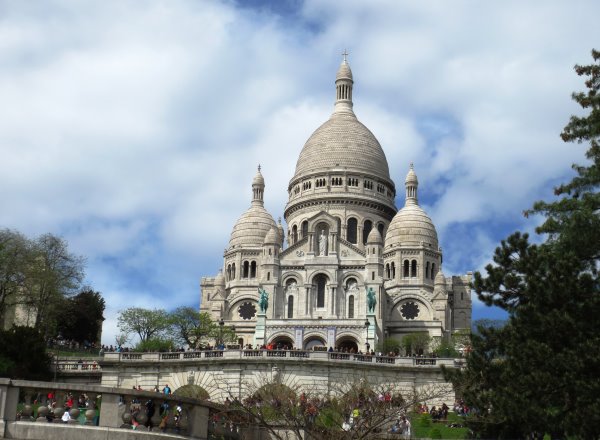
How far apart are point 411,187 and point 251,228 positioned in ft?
55.4

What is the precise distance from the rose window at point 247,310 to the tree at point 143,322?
21.6 metres

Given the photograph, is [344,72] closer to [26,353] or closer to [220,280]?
[220,280]

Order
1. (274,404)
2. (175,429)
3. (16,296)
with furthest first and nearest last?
(16,296)
(274,404)
(175,429)

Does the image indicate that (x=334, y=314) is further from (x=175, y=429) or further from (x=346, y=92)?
(x=175, y=429)

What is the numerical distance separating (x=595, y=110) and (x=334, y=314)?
211 feet

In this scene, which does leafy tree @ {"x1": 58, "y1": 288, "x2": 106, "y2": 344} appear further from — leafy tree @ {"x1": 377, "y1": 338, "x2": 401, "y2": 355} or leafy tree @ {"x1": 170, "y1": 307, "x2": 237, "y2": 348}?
leafy tree @ {"x1": 377, "y1": 338, "x2": 401, "y2": 355}

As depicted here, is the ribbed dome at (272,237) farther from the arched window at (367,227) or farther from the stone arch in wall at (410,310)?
the arched window at (367,227)

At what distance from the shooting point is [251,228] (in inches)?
4208

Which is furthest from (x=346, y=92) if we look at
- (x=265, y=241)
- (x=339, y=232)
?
(x=265, y=241)

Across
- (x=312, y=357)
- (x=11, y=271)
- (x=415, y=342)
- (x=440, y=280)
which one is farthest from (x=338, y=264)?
(x=312, y=357)

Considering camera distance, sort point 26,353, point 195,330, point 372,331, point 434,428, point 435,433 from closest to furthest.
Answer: point 435,433 → point 434,428 → point 26,353 → point 195,330 → point 372,331

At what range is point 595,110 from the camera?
97.6ft

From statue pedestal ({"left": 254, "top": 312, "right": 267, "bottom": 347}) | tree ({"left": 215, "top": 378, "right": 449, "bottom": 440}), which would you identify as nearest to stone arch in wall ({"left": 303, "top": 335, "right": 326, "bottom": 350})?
statue pedestal ({"left": 254, "top": 312, "right": 267, "bottom": 347})

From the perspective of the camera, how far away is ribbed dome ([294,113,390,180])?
4409 inches
